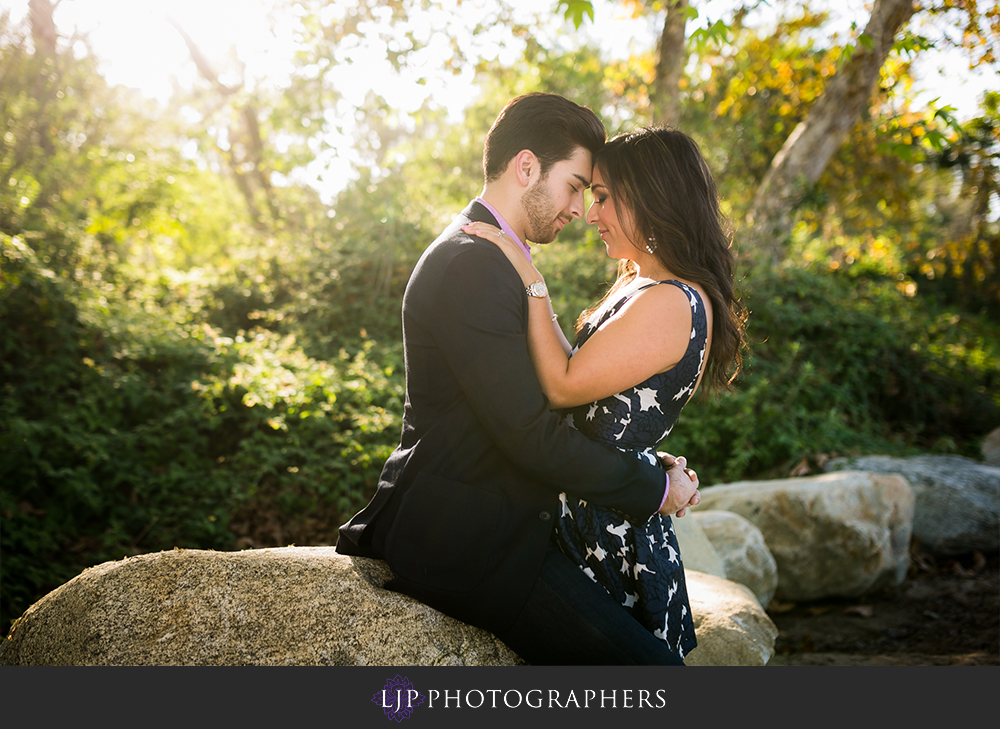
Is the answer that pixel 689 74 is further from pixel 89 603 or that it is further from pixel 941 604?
pixel 89 603

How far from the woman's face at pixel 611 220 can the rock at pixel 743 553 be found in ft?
8.80

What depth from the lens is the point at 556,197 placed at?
2363mm

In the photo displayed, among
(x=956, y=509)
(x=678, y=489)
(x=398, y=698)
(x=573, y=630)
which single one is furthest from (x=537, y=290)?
(x=956, y=509)

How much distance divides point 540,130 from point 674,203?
0.56 meters

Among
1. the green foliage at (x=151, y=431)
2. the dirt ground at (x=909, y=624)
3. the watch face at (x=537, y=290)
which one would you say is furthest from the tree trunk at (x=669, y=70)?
the watch face at (x=537, y=290)

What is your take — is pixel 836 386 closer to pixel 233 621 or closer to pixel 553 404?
pixel 553 404

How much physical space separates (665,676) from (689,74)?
13.4m

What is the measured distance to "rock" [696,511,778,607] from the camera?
452 cm

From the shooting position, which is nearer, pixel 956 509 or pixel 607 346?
pixel 607 346

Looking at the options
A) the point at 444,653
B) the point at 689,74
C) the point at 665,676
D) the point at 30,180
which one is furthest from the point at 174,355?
the point at 689,74

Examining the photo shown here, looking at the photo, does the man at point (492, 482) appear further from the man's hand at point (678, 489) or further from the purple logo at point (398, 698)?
the purple logo at point (398, 698)

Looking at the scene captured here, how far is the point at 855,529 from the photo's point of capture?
4.97 m

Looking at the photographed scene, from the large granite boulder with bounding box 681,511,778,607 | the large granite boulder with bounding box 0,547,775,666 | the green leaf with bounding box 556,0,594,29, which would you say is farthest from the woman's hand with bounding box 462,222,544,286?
the large granite boulder with bounding box 681,511,778,607

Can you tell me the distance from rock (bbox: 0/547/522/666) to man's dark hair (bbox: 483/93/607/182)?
1.57m
